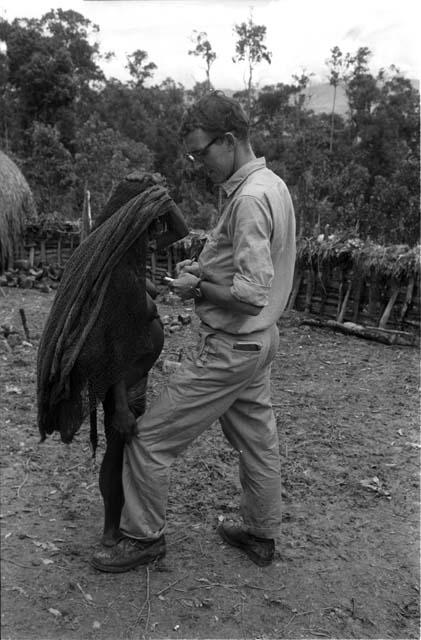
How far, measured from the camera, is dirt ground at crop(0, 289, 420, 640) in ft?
7.27

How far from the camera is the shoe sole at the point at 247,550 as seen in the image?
2566 millimetres

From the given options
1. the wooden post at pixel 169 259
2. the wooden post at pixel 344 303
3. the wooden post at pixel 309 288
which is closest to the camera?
the wooden post at pixel 344 303

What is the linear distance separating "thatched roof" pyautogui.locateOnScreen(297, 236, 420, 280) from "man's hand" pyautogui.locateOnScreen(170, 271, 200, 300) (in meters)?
5.30

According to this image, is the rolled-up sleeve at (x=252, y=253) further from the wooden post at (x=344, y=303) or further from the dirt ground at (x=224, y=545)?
the wooden post at (x=344, y=303)

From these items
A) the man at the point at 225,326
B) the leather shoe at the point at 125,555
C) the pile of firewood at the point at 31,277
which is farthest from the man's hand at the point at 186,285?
the pile of firewood at the point at 31,277

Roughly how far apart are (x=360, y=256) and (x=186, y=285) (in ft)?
18.6

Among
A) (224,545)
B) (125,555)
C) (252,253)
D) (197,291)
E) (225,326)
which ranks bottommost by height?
(224,545)

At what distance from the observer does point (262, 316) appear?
2.28 metres

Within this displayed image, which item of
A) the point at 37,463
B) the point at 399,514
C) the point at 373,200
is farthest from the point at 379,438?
the point at 373,200

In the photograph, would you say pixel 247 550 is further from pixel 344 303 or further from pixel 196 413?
pixel 344 303

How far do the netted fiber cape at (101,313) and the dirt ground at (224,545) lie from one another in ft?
2.16

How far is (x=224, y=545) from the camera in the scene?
2715 mm

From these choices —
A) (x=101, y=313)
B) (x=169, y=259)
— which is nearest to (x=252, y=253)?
(x=101, y=313)

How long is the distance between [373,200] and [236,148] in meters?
16.7
